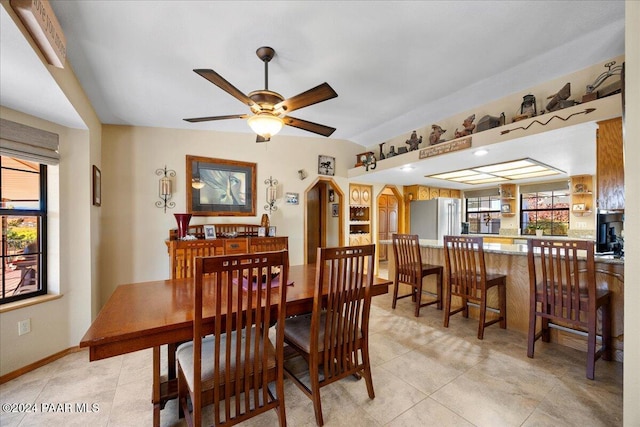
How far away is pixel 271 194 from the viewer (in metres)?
4.38

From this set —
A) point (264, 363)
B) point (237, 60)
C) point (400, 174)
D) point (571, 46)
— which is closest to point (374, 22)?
point (237, 60)

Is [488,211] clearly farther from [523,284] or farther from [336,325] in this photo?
[336,325]

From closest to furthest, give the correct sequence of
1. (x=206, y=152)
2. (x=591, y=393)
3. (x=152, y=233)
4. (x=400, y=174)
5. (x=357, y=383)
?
(x=591, y=393) → (x=357, y=383) → (x=152, y=233) → (x=206, y=152) → (x=400, y=174)

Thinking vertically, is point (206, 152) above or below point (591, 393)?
above

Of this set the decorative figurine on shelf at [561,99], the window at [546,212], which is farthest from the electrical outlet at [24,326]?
the window at [546,212]

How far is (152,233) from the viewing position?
3609mm

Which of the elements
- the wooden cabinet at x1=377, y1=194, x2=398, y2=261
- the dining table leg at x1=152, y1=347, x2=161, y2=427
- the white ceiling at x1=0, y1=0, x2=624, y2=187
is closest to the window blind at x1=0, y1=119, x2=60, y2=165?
the white ceiling at x1=0, y1=0, x2=624, y2=187

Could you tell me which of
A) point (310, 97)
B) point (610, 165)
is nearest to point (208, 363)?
point (310, 97)

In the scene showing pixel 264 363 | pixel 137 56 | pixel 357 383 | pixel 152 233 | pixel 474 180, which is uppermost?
pixel 137 56

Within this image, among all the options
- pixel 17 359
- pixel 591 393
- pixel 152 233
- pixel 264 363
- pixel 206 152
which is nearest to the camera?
pixel 264 363

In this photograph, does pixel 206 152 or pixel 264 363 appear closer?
pixel 264 363

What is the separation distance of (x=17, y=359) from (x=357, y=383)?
2.74 m

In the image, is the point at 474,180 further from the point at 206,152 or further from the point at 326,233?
the point at 206,152

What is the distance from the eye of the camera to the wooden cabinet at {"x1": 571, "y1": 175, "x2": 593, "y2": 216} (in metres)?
4.91
